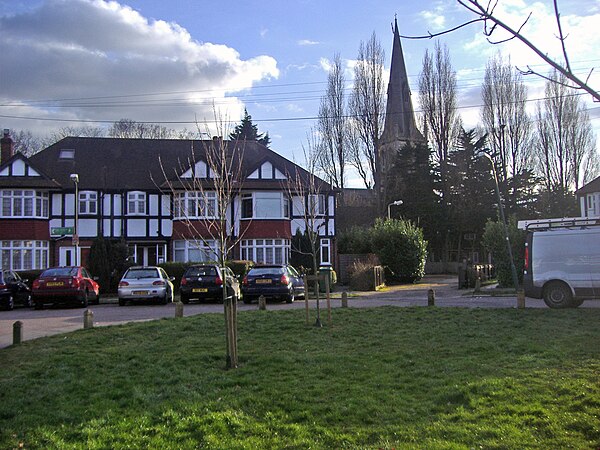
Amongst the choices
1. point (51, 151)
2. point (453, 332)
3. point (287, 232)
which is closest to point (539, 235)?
point (453, 332)

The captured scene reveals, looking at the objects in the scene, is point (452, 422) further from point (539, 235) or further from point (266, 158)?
point (266, 158)

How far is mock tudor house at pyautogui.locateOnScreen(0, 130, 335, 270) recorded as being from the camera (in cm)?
3456

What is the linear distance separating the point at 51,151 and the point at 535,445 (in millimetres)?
39033

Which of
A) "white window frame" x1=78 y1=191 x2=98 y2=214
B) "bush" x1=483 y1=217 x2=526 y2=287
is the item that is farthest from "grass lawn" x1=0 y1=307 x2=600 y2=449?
"white window frame" x1=78 y1=191 x2=98 y2=214

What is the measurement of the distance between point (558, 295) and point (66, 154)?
32.7m

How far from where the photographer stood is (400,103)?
66.1 metres

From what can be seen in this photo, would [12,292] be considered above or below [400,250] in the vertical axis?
→ below

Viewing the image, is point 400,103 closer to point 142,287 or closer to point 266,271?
point 266,271

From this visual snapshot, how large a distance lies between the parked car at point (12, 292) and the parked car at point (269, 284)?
816 centimetres

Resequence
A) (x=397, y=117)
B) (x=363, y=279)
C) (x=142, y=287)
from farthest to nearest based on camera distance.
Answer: (x=397, y=117), (x=363, y=279), (x=142, y=287)

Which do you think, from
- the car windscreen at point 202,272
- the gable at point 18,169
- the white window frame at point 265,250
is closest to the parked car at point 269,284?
the car windscreen at point 202,272

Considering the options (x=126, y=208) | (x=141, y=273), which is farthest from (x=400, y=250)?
(x=141, y=273)

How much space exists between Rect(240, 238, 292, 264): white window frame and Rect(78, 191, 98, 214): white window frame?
9.55m

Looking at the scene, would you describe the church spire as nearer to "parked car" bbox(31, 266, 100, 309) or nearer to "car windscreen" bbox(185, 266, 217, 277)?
"car windscreen" bbox(185, 266, 217, 277)
